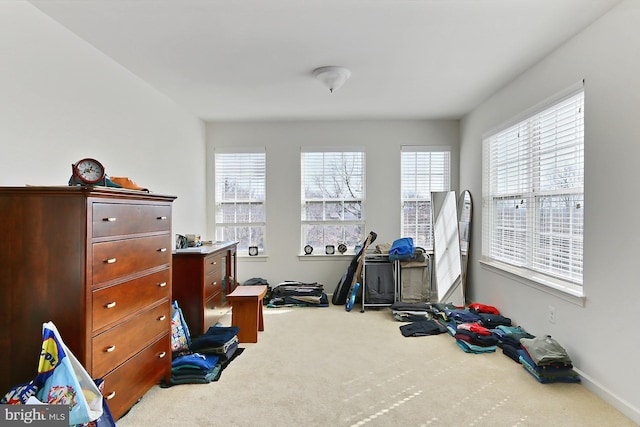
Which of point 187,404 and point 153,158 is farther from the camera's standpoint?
point 153,158

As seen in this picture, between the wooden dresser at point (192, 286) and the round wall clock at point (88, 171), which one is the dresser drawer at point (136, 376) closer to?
the wooden dresser at point (192, 286)

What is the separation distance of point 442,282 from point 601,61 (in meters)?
3.12

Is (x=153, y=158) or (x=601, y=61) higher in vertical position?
(x=601, y=61)

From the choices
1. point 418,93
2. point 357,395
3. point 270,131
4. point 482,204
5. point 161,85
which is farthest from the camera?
point 270,131

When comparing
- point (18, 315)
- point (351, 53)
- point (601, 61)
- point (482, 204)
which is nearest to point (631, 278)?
point (601, 61)

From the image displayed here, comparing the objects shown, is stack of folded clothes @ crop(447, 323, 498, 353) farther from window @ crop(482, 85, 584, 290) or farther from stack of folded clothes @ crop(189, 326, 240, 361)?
stack of folded clothes @ crop(189, 326, 240, 361)

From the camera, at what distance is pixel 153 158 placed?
386 centimetres

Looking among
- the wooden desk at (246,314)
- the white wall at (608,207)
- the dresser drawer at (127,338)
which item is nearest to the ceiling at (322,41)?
the white wall at (608,207)

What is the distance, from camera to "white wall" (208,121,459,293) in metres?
5.38

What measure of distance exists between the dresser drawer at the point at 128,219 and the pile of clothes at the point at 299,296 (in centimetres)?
259

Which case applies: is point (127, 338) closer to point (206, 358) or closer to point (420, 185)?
point (206, 358)

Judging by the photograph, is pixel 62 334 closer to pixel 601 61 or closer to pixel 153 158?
pixel 153 158

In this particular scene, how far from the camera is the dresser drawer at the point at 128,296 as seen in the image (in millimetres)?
1903

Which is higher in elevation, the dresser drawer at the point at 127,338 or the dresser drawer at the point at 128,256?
the dresser drawer at the point at 128,256
